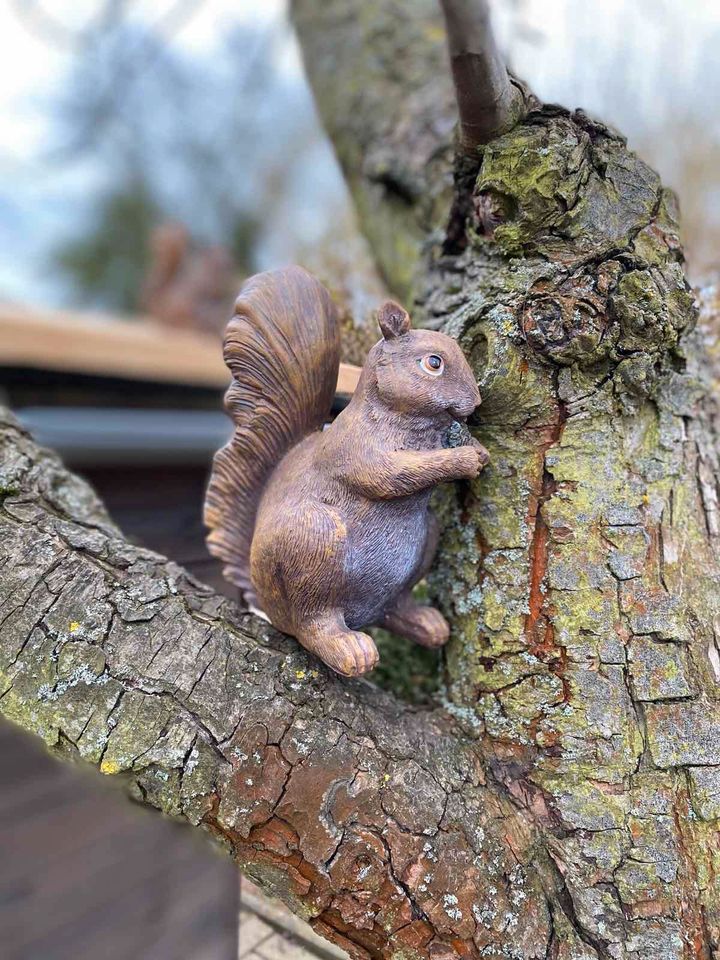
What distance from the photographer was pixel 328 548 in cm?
63

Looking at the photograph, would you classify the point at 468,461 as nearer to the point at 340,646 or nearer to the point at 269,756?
the point at 340,646

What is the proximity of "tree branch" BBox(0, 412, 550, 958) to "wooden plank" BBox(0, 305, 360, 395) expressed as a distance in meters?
0.98

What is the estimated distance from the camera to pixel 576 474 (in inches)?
27.5

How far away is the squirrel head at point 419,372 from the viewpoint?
0.63 m

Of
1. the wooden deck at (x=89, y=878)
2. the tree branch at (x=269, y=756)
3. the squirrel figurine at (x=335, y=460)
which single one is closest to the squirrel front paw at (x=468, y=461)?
the squirrel figurine at (x=335, y=460)

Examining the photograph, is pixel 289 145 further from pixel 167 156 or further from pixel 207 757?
pixel 207 757

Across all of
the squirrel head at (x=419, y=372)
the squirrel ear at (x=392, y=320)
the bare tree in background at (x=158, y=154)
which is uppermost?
the bare tree in background at (x=158, y=154)

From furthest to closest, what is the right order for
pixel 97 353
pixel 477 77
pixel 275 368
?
pixel 97 353
pixel 275 368
pixel 477 77

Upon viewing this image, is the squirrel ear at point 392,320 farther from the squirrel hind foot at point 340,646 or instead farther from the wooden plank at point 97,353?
the wooden plank at point 97,353

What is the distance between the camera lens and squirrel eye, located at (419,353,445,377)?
63 centimetres

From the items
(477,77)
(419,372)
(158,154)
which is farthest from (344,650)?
(158,154)

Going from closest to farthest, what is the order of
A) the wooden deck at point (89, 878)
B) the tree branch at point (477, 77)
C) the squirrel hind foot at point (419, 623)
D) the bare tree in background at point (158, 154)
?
the tree branch at point (477, 77) < the squirrel hind foot at point (419, 623) < the wooden deck at point (89, 878) < the bare tree in background at point (158, 154)

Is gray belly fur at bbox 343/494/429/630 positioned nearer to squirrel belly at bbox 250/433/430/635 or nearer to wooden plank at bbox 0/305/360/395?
squirrel belly at bbox 250/433/430/635

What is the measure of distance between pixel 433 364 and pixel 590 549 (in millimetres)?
251
